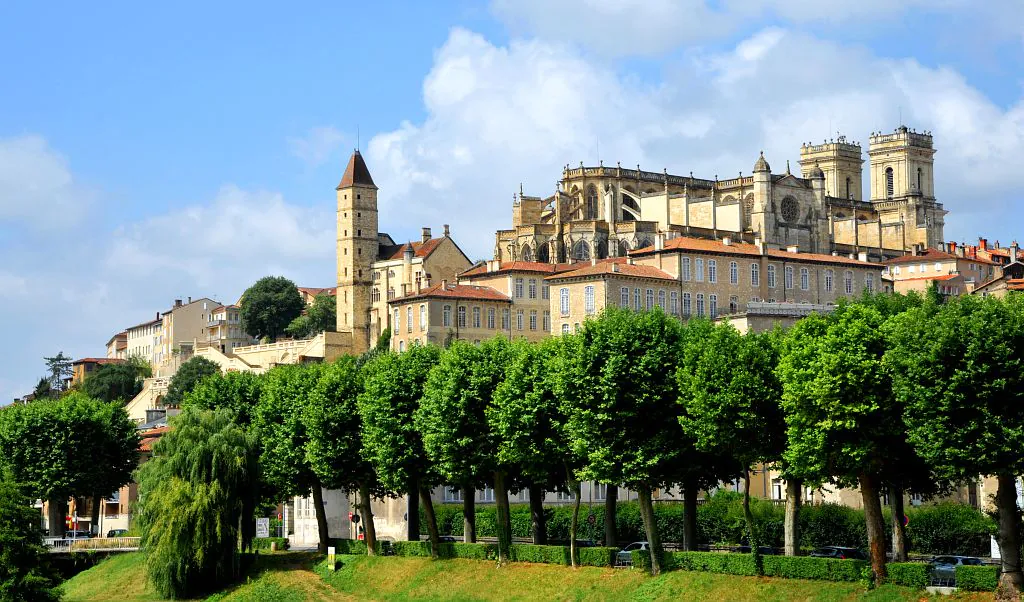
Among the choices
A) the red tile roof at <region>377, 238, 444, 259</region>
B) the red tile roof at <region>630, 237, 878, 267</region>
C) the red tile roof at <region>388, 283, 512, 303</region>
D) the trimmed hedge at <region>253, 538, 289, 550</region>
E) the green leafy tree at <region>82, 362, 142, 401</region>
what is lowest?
the trimmed hedge at <region>253, 538, 289, 550</region>

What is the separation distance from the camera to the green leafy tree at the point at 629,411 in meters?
55.0

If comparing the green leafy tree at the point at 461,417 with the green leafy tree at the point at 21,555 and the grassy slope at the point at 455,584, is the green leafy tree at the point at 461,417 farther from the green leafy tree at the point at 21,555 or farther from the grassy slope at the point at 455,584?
the green leafy tree at the point at 21,555

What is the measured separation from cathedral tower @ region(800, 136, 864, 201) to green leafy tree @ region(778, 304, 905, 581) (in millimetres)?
144806

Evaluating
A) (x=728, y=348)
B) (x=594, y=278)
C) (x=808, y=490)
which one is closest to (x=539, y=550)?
(x=728, y=348)

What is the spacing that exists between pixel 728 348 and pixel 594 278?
52.3 metres

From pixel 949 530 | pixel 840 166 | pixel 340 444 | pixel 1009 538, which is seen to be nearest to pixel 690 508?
pixel 949 530

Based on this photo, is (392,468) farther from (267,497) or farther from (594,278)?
(594,278)

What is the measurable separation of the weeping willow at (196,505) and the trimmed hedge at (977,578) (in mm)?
31955

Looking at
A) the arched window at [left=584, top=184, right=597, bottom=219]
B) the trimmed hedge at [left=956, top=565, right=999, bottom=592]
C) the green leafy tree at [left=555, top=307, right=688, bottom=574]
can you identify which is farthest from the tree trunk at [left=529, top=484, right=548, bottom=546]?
the arched window at [left=584, top=184, right=597, bottom=219]

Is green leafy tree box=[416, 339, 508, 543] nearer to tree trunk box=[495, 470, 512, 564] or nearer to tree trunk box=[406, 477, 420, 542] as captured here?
tree trunk box=[495, 470, 512, 564]

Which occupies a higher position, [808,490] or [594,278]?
[594,278]

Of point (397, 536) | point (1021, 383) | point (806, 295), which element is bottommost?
point (397, 536)

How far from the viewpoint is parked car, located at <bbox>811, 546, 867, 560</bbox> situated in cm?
5494

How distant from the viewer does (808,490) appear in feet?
242
